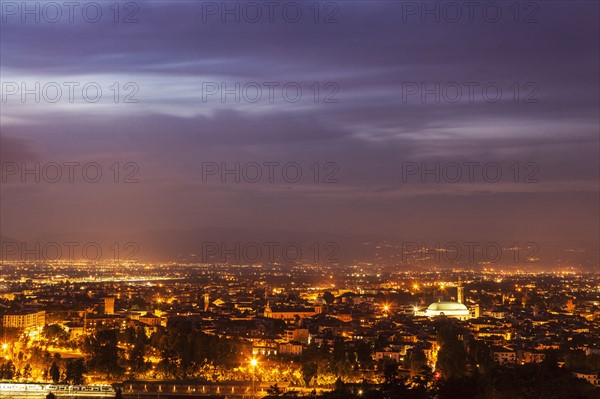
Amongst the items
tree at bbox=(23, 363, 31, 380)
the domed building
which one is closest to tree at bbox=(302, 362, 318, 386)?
tree at bbox=(23, 363, 31, 380)

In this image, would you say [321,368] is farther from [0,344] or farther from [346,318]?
[346,318]

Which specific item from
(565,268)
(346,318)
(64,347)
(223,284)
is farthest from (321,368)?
(565,268)

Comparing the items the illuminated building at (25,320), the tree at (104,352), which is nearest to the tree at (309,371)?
the tree at (104,352)

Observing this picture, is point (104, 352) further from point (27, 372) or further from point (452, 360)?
point (452, 360)

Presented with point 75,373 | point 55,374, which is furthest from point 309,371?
point 55,374

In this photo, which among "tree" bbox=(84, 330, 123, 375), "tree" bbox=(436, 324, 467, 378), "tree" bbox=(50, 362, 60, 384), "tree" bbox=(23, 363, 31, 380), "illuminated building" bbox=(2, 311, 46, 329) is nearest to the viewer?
"tree" bbox=(50, 362, 60, 384)

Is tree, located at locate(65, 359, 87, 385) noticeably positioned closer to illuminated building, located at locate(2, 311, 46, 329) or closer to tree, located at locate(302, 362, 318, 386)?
tree, located at locate(302, 362, 318, 386)

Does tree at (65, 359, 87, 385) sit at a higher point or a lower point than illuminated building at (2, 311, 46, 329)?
lower

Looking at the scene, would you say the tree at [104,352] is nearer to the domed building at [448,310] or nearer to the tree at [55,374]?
the tree at [55,374]

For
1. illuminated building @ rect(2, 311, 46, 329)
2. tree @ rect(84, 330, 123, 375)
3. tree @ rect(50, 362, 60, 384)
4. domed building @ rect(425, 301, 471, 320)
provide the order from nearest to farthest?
tree @ rect(50, 362, 60, 384) → tree @ rect(84, 330, 123, 375) → illuminated building @ rect(2, 311, 46, 329) → domed building @ rect(425, 301, 471, 320)
